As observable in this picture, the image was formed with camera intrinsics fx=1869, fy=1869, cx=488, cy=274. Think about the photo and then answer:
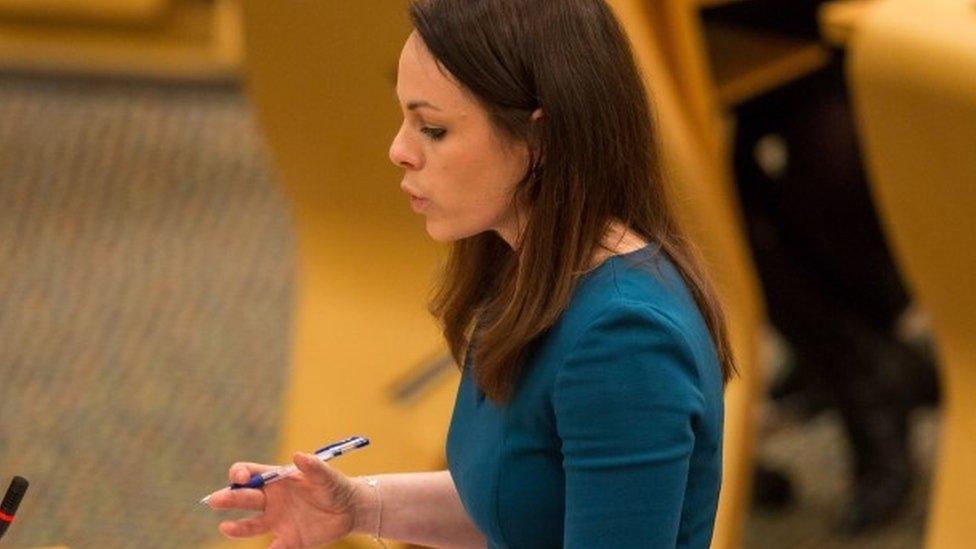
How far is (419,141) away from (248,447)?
6.61 feet

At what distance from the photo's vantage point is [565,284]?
1205mm

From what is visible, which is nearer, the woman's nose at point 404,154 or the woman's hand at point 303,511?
the woman's nose at point 404,154

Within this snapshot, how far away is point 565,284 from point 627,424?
4.2 inches

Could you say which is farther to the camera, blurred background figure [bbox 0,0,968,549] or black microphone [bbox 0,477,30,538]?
blurred background figure [bbox 0,0,968,549]

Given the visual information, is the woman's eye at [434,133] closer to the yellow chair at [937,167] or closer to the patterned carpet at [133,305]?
the yellow chair at [937,167]

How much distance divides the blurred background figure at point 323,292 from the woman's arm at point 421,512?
80cm

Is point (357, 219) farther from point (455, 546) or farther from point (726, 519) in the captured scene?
point (455, 546)

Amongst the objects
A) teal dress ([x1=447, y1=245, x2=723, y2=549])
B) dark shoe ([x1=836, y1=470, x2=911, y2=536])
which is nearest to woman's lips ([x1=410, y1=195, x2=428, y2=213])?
teal dress ([x1=447, y1=245, x2=723, y2=549])

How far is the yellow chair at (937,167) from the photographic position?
1977 mm

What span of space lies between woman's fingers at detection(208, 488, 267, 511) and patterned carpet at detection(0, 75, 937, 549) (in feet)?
4.64

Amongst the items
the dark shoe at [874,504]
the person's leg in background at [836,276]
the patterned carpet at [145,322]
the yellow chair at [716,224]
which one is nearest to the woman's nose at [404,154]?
the yellow chair at [716,224]

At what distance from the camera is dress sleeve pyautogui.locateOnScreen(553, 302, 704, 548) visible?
1154mm

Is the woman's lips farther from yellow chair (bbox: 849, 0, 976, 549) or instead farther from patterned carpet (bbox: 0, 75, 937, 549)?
patterned carpet (bbox: 0, 75, 937, 549)

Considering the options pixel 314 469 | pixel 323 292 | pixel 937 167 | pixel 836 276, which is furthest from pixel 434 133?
pixel 836 276
